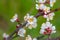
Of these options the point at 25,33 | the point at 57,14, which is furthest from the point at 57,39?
the point at 57,14

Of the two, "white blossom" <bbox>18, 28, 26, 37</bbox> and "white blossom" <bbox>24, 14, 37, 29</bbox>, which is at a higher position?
"white blossom" <bbox>24, 14, 37, 29</bbox>

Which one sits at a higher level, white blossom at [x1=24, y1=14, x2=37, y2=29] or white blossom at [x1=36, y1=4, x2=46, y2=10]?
white blossom at [x1=36, y1=4, x2=46, y2=10]

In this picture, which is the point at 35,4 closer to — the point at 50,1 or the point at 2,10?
the point at 50,1

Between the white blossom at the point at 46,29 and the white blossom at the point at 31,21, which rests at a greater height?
the white blossom at the point at 31,21

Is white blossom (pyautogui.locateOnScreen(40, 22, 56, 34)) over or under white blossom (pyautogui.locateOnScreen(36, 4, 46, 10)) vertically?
under

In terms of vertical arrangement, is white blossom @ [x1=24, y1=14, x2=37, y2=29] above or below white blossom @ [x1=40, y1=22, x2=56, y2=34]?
above

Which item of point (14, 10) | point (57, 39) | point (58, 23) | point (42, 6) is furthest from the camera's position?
point (14, 10)

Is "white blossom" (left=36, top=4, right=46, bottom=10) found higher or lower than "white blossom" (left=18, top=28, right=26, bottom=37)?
higher

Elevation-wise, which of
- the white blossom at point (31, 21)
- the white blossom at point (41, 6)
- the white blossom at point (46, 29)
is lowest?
the white blossom at point (46, 29)

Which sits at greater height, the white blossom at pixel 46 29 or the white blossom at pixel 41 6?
the white blossom at pixel 41 6

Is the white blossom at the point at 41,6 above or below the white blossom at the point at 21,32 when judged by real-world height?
above

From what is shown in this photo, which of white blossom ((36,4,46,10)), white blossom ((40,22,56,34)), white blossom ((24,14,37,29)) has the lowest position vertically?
white blossom ((40,22,56,34))
